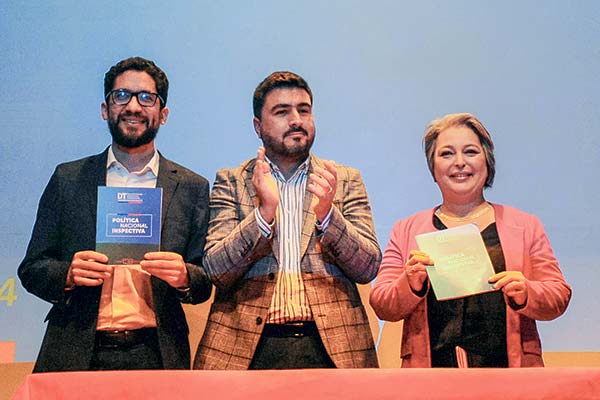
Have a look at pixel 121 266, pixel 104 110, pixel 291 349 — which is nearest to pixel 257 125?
pixel 104 110

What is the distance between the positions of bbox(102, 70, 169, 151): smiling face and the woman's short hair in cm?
104

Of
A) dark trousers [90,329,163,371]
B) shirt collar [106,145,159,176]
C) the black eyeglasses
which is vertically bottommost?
dark trousers [90,329,163,371]

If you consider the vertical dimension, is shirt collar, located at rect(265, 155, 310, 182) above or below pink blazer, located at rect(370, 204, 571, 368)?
above

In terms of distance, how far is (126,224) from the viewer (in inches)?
103

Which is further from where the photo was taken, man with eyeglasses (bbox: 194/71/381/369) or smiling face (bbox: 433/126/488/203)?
smiling face (bbox: 433/126/488/203)

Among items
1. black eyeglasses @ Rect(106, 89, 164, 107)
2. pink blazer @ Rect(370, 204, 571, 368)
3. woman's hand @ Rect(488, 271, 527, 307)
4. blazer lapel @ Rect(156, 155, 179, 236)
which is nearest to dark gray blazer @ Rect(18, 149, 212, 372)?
blazer lapel @ Rect(156, 155, 179, 236)

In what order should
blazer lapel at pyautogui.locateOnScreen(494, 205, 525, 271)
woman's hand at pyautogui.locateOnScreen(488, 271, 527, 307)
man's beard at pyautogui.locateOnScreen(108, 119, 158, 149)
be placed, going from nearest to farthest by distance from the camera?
woman's hand at pyautogui.locateOnScreen(488, 271, 527, 307)
blazer lapel at pyautogui.locateOnScreen(494, 205, 525, 271)
man's beard at pyautogui.locateOnScreen(108, 119, 158, 149)

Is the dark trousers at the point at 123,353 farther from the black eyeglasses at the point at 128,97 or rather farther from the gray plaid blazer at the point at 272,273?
the black eyeglasses at the point at 128,97

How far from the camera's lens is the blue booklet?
8.57 ft

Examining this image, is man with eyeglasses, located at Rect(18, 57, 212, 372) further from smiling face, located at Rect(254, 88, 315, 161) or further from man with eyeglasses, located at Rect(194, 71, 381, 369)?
smiling face, located at Rect(254, 88, 315, 161)

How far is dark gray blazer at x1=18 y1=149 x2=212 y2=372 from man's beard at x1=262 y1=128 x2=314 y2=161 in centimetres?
29

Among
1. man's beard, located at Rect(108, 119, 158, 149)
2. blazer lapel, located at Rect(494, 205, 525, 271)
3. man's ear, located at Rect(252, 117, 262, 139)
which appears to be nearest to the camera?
blazer lapel, located at Rect(494, 205, 525, 271)

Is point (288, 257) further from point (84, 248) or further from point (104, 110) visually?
point (104, 110)

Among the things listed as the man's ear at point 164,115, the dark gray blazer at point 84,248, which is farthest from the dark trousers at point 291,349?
the man's ear at point 164,115
